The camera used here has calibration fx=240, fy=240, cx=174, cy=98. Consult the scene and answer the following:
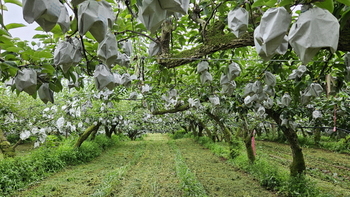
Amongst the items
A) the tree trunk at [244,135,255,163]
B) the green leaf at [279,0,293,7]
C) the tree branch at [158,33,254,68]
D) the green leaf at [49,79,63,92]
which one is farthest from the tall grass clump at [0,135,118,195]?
the green leaf at [279,0,293,7]

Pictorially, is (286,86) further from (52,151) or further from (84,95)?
(52,151)

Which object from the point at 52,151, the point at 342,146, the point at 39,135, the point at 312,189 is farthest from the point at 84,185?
the point at 342,146

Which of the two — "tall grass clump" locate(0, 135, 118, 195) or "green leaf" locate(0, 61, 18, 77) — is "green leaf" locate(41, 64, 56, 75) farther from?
"tall grass clump" locate(0, 135, 118, 195)

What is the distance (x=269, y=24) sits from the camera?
0.90 meters

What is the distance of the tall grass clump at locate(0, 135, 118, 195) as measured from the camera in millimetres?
5910

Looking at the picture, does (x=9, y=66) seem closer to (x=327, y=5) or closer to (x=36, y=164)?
(x=327, y=5)

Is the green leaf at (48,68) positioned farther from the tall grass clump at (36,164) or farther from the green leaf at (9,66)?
the tall grass clump at (36,164)

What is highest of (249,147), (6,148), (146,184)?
(6,148)

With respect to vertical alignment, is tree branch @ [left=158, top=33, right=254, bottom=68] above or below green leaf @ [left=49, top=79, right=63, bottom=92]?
A: above

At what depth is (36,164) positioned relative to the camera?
289 inches

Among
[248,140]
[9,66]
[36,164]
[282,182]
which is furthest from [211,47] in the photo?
[36,164]

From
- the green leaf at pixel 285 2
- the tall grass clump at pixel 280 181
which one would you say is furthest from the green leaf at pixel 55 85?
the tall grass clump at pixel 280 181

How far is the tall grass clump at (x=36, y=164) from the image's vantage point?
591cm

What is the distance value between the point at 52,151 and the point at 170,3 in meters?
9.65
